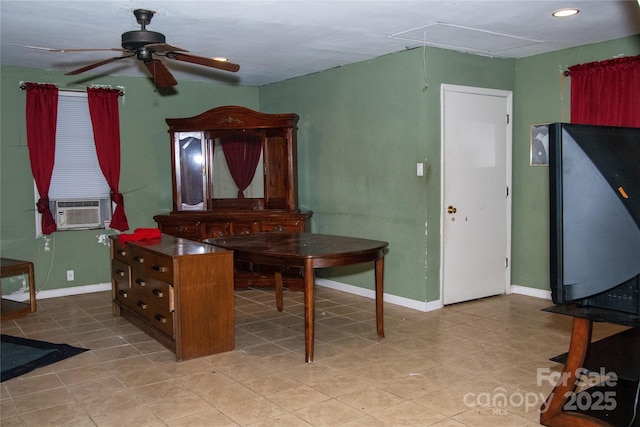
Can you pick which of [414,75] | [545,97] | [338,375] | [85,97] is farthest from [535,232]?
[85,97]

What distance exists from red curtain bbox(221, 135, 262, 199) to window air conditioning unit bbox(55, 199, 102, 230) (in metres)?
1.51

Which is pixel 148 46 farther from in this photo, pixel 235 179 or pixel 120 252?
pixel 235 179

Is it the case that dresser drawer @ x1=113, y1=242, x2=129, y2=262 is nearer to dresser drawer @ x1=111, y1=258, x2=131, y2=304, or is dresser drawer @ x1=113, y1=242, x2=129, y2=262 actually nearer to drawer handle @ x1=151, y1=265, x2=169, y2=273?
dresser drawer @ x1=111, y1=258, x2=131, y2=304

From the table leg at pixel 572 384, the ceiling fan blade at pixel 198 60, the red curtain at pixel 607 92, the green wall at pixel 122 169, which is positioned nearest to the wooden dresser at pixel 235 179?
the green wall at pixel 122 169

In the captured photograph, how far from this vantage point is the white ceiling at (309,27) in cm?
365

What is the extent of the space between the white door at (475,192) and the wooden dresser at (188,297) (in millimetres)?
2194

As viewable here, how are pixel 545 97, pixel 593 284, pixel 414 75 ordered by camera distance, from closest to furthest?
pixel 593 284 → pixel 414 75 → pixel 545 97

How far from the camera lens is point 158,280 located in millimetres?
3898

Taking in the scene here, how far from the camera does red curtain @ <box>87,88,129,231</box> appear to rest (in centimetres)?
585

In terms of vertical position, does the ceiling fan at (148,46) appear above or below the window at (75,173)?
above

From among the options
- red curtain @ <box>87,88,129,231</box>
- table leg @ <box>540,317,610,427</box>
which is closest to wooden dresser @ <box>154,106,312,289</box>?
red curtain @ <box>87,88,129,231</box>

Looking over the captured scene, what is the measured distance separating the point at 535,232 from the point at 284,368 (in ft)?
10.1

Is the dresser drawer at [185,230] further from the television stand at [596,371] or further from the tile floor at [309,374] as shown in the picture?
the television stand at [596,371]

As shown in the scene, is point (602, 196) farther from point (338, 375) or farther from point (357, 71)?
point (357, 71)
